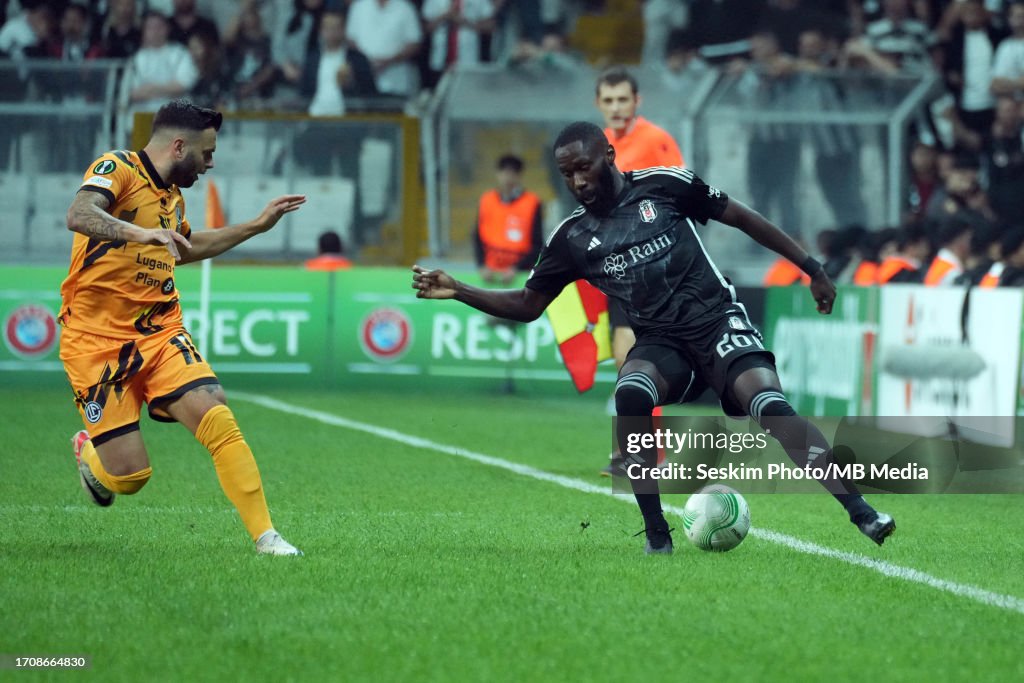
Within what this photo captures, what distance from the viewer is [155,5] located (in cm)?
1842

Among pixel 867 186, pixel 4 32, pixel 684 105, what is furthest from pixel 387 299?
pixel 4 32

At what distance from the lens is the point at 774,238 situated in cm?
679

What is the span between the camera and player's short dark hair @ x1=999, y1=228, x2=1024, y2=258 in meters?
11.9

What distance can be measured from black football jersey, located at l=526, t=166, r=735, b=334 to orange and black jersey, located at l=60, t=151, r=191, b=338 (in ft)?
5.34

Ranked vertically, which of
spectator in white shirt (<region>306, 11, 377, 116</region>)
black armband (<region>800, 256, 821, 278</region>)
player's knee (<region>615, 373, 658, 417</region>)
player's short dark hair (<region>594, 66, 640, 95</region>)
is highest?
spectator in white shirt (<region>306, 11, 377, 116</region>)

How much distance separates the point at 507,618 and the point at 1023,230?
8067mm

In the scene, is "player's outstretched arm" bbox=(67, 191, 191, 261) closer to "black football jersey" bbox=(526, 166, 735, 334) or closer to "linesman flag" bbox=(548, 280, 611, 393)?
"black football jersey" bbox=(526, 166, 735, 334)

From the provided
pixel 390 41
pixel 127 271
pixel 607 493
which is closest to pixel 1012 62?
pixel 390 41

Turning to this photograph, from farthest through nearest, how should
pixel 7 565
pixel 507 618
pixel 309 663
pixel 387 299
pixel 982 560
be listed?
pixel 387 299 < pixel 982 560 < pixel 7 565 < pixel 507 618 < pixel 309 663

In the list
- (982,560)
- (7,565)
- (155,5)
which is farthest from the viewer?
(155,5)

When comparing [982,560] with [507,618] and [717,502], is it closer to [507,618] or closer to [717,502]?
[717,502]

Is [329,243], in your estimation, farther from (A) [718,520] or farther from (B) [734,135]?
(A) [718,520]

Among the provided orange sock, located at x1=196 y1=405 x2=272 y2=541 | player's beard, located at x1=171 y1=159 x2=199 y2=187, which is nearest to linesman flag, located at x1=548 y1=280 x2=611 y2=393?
player's beard, located at x1=171 y1=159 x2=199 y2=187

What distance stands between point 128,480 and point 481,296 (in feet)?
5.28
